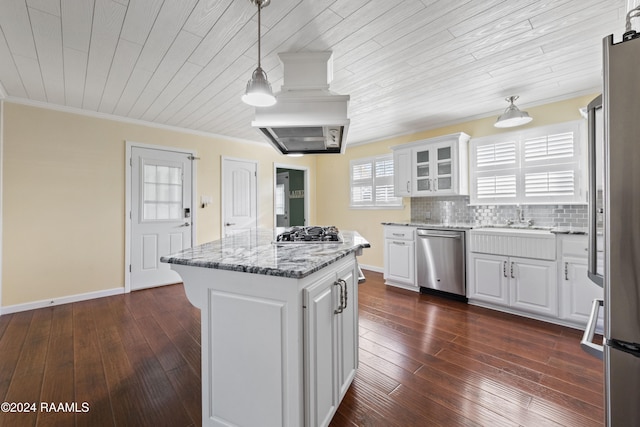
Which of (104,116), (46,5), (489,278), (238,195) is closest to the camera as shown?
(46,5)

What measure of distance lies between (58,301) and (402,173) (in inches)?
184

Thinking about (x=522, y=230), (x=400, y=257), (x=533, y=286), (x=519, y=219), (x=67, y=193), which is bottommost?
(x=533, y=286)

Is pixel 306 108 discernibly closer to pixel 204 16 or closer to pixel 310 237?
pixel 204 16

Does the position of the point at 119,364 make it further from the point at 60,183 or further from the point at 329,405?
the point at 60,183

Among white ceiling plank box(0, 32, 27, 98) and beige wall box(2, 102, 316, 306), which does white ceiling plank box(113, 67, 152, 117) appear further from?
white ceiling plank box(0, 32, 27, 98)

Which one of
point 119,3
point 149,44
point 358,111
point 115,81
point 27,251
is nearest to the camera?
point 119,3

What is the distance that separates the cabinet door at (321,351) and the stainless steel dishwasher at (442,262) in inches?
93.6

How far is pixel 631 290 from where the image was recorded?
0.71 meters

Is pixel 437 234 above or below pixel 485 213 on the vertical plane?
below

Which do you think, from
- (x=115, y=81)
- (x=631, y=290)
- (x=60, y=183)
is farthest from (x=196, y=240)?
(x=631, y=290)

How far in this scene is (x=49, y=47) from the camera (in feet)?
6.67

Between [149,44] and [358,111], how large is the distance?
2.25 m

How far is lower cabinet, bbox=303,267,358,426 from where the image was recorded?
1.18m

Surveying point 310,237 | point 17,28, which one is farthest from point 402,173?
point 17,28
